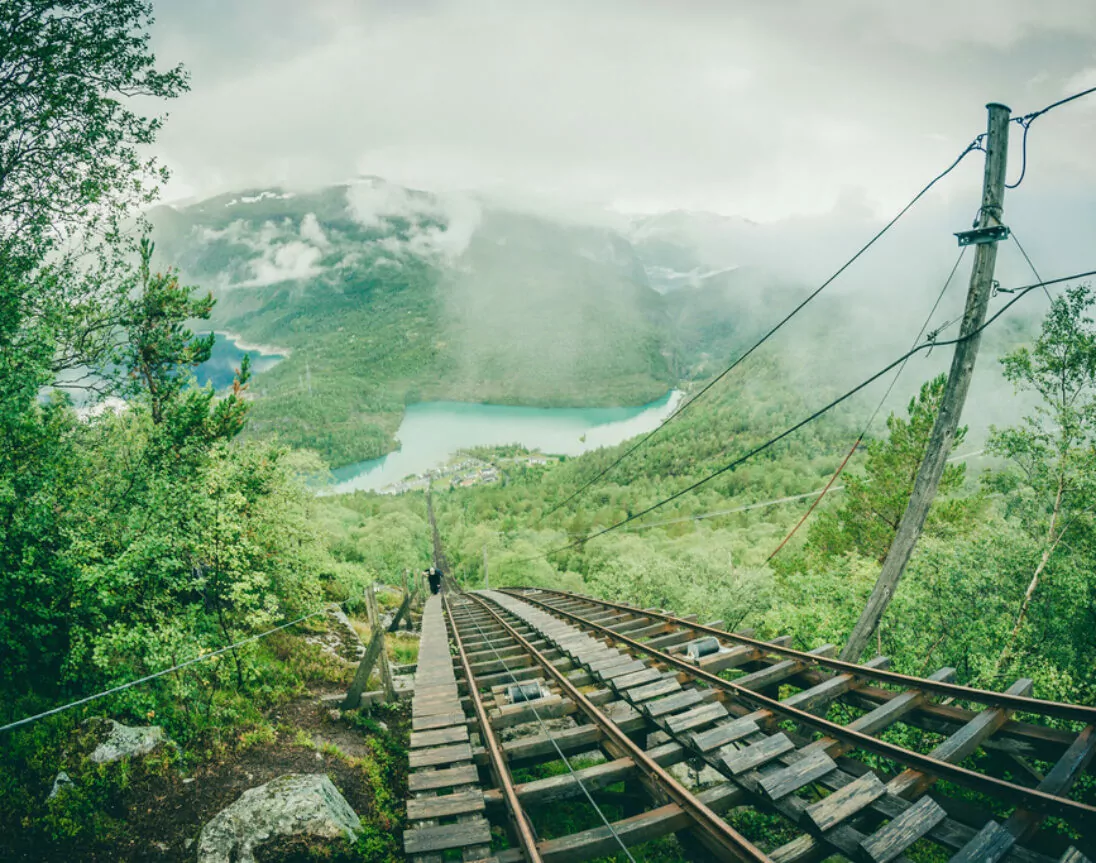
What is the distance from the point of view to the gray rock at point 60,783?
5.92 meters

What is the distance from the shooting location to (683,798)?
4492 mm

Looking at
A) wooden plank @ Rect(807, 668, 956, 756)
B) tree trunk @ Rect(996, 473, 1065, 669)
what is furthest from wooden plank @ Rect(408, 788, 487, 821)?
tree trunk @ Rect(996, 473, 1065, 669)

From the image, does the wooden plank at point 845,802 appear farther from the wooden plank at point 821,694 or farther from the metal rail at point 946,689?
the metal rail at point 946,689

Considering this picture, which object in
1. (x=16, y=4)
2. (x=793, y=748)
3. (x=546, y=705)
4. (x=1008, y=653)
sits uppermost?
(x=16, y=4)

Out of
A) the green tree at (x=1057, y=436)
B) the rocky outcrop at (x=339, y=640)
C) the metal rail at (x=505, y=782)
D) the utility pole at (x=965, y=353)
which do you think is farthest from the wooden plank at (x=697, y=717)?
the green tree at (x=1057, y=436)

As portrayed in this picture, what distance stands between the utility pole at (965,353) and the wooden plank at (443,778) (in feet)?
20.2

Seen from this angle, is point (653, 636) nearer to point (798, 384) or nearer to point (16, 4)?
point (16, 4)

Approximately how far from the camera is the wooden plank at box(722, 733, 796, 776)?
4.78 metres

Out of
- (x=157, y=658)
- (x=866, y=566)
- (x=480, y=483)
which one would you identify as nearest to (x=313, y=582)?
(x=157, y=658)

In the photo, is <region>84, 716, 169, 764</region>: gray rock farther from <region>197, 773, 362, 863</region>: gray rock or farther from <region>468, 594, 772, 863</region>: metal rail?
<region>468, 594, 772, 863</region>: metal rail

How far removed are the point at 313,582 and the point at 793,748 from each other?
11.1 m

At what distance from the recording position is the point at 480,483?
141875 millimetres

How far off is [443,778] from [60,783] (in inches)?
195

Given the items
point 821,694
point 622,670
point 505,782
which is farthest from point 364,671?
point 821,694
